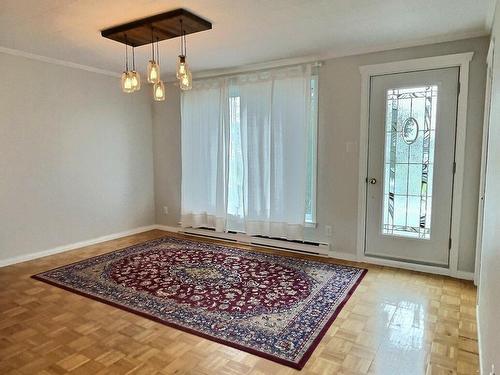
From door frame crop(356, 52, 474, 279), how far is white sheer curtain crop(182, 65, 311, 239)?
0.67 metres

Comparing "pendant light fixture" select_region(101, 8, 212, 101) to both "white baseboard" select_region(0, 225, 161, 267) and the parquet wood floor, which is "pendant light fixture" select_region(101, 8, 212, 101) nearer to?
the parquet wood floor

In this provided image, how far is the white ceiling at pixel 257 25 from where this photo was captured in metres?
2.59

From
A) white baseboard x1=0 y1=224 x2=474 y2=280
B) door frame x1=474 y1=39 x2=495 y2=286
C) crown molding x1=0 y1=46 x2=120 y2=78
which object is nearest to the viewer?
door frame x1=474 y1=39 x2=495 y2=286

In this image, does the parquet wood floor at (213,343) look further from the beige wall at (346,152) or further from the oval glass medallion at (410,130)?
the oval glass medallion at (410,130)

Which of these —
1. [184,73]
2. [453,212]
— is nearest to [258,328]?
[184,73]

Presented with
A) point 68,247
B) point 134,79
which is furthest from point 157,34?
point 68,247

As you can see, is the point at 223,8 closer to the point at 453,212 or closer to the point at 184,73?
the point at 184,73

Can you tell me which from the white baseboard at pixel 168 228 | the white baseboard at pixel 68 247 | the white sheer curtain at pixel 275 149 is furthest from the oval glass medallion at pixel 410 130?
the white baseboard at pixel 68 247

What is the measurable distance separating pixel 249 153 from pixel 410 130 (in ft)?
6.44

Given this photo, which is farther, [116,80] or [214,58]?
[116,80]

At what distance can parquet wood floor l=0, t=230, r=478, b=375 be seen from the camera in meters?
1.99

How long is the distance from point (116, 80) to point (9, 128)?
1.62m

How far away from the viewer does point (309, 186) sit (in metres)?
4.18

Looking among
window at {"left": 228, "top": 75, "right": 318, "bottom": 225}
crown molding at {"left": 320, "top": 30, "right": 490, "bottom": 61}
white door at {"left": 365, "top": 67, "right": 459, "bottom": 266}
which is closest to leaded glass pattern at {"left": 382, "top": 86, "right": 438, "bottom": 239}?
white door at {"left": 365, "top": 67, "right": 459, "bottom": 266}
